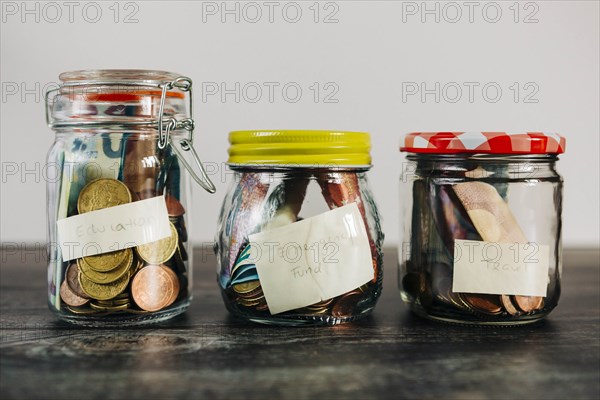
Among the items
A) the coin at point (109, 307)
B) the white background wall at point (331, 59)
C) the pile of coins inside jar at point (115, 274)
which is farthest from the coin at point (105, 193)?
the white background wall at point (331, 59)

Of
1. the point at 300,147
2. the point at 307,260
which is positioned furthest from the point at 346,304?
the point at 300,147

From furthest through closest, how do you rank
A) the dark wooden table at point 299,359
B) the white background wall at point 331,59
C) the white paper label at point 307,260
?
the white background wall at point 331,59 < the white paper label at point 307,260 < the dark wooden table at point 299,359

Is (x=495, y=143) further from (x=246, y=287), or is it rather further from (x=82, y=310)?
(x=82, y=310)

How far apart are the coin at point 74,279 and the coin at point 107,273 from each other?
1 cm

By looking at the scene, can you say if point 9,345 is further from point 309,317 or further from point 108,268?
point 309,317

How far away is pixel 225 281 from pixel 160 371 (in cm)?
18

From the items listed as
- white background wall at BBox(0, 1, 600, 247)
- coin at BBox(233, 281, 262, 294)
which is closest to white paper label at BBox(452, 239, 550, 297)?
coin at BBox(233, 281, 262, 294)

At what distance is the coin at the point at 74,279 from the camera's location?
2.53 ft

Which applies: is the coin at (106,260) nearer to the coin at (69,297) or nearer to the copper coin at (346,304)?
the coin at (69,297)

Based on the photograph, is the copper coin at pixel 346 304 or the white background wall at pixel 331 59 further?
the white background wall at pixel 331 59

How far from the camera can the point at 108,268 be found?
0.76m

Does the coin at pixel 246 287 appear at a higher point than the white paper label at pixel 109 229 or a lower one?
lower

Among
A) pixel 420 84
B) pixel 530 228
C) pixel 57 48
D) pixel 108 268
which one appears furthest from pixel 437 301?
pixel 57 48

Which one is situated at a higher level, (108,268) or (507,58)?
(507,58)
